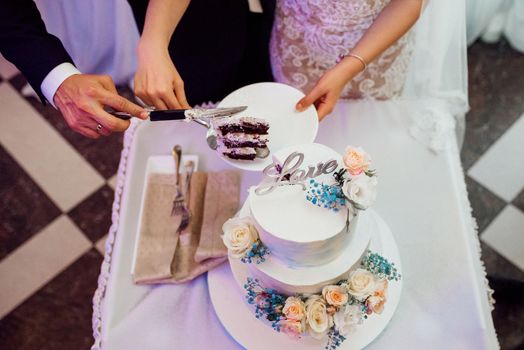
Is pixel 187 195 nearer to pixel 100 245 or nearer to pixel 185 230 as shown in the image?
pixel 185 230

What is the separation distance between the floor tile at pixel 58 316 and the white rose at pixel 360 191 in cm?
167

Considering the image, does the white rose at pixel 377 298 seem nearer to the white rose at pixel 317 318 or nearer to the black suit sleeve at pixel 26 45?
the white rose at pixel 317 318

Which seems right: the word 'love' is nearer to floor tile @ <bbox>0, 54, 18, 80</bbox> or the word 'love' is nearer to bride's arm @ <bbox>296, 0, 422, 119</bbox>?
bride's arm @ <bbox>296, 0, 422, 119</bbox>

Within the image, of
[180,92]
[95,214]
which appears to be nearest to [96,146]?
[95,214]

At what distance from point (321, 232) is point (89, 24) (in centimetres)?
198

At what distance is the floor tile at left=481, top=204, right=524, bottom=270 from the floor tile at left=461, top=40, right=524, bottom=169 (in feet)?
1.02

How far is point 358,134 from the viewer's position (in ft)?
4.62

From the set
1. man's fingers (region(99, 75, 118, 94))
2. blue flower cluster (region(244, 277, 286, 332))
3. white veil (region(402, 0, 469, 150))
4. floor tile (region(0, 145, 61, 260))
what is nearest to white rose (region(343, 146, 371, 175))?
blue flower cluster (region(244, 277, 286, 332))

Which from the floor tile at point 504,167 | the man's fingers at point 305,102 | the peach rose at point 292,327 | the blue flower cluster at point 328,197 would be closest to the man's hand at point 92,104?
the man's fingers at point 305,102

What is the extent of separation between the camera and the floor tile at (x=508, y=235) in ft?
7.01

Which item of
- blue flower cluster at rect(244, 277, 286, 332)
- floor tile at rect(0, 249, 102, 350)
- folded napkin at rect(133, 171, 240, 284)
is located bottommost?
floor tile at rect(0, 249, 102, 350)

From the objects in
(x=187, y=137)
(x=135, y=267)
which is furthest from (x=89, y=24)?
→ (x=135, y=267)

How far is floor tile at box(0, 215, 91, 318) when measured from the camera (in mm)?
2219

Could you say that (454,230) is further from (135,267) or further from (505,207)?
(505,207)
